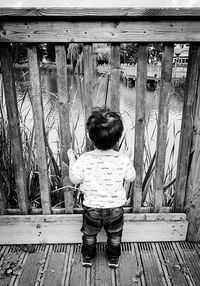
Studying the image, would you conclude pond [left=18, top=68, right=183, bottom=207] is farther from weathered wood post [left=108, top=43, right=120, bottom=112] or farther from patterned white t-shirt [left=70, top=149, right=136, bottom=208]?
patterned white t-shirt [left=70, top=149, right=136, bottom=208]

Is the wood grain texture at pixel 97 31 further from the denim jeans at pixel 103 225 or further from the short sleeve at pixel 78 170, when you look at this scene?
the denim jeans at pixel 103 225

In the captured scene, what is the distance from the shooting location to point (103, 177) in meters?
1.58

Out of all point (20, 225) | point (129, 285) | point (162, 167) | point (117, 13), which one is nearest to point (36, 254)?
point (20, 225)

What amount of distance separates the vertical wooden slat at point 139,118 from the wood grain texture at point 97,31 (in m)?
0.10

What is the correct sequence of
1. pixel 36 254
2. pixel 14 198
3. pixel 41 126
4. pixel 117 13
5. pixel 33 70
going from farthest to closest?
1. pixel 14 198
2. pixel 36 254
3. pixel 41 126
4. pixel 33 70
5. pixel 117 13

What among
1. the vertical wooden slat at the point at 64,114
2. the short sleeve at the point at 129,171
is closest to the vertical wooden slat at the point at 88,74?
the vertical wooden slat at the point at 64,114

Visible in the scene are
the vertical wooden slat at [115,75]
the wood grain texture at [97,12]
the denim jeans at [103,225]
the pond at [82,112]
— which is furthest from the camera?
the pond at [82,112]

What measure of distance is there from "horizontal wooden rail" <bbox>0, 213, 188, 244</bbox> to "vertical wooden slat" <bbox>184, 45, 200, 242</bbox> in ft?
0.17

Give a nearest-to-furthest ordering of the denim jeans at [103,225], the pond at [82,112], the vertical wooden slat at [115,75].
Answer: the vertical wooden slat at [115,75]
the denim jeans at [103,225]
the pond at [82,112]

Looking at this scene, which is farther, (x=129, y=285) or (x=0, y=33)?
(x=129, y=285)

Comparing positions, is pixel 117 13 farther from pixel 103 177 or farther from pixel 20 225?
pixel 20 225

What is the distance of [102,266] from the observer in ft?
5.63

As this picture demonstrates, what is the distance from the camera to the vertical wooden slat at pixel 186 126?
1551 mm

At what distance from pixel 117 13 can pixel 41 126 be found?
75 cm
